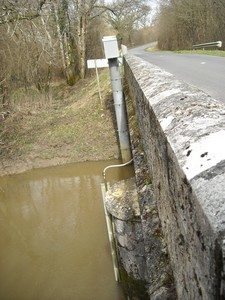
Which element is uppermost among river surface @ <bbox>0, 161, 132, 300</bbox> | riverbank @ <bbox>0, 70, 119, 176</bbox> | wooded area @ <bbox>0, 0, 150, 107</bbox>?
wooded area @ <bbox>0, 0, 150, 107</bbox>

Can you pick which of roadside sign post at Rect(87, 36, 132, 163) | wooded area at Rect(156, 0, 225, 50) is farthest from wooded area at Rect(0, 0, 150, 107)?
wooded area at Rect(156, 0, 225, 50)

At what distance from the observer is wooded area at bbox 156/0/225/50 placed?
2358 centimetres

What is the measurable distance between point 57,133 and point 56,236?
6.10m

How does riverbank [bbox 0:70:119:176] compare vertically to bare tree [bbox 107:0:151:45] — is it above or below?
below

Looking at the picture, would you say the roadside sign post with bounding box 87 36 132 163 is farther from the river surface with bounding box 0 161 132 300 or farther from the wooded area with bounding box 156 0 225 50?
the wooded area with bounding box 156 0 225 50

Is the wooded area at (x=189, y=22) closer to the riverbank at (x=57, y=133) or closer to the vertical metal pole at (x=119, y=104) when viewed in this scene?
the riverbank at (x=57, y=133)

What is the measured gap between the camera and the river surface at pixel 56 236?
19.7 ft

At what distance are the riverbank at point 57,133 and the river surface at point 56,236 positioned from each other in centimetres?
54

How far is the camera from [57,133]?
1286 cm

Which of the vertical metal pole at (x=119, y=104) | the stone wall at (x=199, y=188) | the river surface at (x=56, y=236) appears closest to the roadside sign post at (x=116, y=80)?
the vertical metal pole at (x=119, y=104)

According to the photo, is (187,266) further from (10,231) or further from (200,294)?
(10,231)

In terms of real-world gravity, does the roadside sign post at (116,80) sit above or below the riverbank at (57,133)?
above

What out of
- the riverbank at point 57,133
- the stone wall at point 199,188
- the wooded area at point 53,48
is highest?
the wooded area at point 53,48

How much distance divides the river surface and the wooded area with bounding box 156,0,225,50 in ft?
60.1
